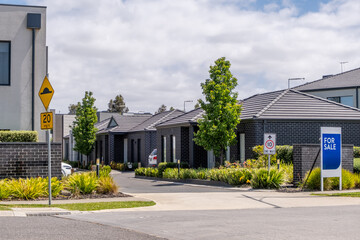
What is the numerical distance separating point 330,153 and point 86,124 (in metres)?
33.2

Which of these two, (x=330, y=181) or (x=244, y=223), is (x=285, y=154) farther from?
(x=244, y=223)

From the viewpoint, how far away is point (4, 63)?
66.9ft

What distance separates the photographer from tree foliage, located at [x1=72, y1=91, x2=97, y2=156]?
164ft

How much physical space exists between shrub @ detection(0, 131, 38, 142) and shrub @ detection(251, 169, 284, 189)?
29.6 ft

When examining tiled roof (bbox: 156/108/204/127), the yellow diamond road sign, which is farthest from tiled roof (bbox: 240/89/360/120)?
the yellow diamond road sign

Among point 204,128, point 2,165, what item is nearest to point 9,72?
point 2,165

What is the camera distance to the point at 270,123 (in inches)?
1112

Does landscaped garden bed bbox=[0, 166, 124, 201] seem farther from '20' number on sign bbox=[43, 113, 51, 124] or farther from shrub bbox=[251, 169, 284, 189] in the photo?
shrub bbox=[251, 169, 284, 189]

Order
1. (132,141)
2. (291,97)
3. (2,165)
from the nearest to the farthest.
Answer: (2,165) < (291,97) < (132,141)

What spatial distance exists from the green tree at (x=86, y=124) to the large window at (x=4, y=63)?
1159 inches

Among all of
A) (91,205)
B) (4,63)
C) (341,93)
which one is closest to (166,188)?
(4,63)

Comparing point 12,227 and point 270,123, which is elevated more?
point 270,123

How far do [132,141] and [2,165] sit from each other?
30481 mm

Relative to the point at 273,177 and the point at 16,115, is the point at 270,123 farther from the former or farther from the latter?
the point at 16,115
